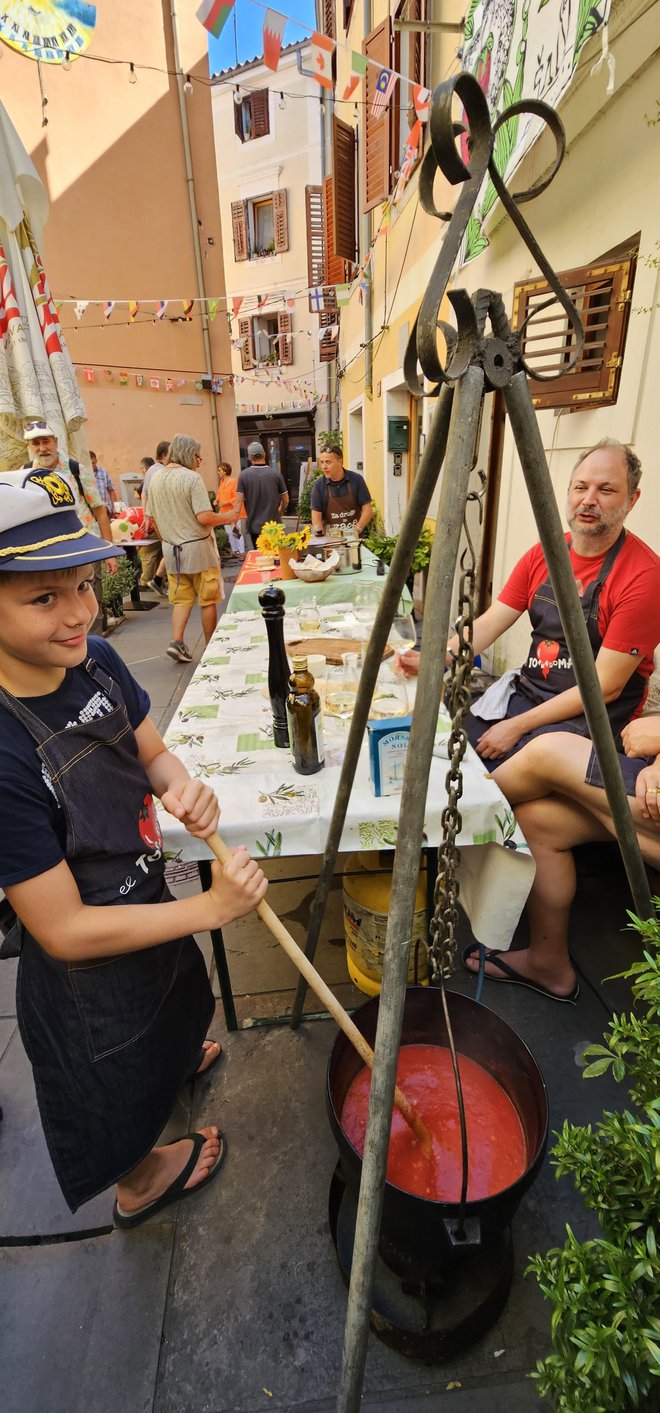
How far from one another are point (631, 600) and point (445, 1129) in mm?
1645

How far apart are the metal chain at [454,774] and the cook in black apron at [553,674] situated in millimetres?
1122

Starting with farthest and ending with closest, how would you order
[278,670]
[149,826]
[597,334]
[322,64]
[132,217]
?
[132,217] → [322,64] → [597,334] → [278,670] → [149,826]

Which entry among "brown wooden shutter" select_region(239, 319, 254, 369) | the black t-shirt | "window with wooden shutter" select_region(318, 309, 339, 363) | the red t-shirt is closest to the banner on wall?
the red t-shirt

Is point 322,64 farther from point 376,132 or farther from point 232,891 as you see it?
point 232,891

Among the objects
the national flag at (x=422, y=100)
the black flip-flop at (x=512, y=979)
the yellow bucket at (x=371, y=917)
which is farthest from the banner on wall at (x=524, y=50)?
the black flip-flop at (x=512, y=979)

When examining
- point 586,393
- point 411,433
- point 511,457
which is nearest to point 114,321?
point 411,433

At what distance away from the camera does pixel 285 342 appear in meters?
20.4

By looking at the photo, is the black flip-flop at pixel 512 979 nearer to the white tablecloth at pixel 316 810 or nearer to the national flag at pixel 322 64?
the white tablecloth at pixel 316 810

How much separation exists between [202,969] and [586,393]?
120 inches

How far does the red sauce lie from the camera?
4.06 ft

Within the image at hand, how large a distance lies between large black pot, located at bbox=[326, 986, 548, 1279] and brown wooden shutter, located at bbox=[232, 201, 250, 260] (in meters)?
24.3

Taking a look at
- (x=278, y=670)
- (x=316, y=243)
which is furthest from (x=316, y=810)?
(x=316, y=243)

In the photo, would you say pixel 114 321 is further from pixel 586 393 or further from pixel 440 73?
pixel 586 393

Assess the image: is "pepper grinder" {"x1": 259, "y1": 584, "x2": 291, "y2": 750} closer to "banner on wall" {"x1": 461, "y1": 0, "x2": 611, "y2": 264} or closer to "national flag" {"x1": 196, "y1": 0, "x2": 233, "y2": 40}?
"banner on wall" {"x1": 461, "y1": 0, "x2": 611, "y2": 264}
